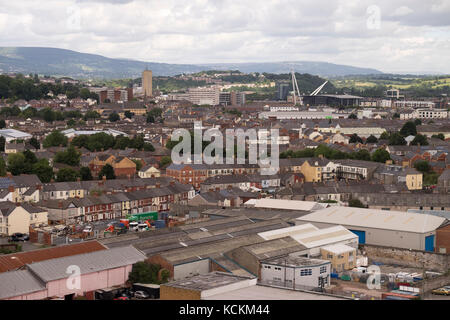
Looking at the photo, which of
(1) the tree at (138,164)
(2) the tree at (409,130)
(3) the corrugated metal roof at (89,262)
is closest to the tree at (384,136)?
(2) the tree at (409,130)

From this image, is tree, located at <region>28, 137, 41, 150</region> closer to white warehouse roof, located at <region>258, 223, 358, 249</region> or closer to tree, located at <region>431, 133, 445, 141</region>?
tree, located at <region>431, 133, 445, 141</region>

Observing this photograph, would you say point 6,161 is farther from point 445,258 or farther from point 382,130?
point 382,130

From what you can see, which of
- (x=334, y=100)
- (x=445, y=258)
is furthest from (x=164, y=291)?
(x=334, y=100)

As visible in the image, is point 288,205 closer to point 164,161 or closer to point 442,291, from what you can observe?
point 442,291

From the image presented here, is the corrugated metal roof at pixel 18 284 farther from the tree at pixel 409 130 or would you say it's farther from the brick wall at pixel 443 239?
the tree at pixel 409 130

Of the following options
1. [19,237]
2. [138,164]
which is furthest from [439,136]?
[19,237]
